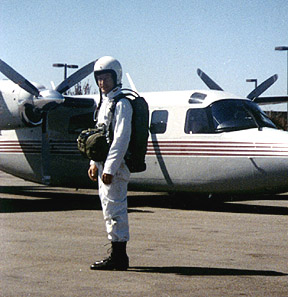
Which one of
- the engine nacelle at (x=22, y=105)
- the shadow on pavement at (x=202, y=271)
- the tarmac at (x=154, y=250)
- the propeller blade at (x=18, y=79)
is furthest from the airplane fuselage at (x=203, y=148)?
the shadow on pavement at (x=202, y=271)

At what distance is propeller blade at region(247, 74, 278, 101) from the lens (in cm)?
1900

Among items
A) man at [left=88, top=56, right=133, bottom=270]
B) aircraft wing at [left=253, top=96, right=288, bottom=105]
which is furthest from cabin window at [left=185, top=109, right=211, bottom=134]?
man at [left=88, top=56, right=133, bottom=270]

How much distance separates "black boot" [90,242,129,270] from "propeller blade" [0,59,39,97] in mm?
9241

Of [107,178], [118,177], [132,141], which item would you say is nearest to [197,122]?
[132,141]

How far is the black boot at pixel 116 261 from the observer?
742 cm

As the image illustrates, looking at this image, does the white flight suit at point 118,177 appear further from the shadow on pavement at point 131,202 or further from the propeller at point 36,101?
the propeller at point 36,101

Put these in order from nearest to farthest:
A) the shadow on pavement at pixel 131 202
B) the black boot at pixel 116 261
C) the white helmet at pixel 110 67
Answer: the black boot at pixel 116 261 → the white helmet at pixel 110 67 → the shadow on pavement at pixel 131 202

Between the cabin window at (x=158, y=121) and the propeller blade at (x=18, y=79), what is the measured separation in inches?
113

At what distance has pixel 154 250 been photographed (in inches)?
351

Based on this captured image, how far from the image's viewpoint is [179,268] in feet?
24.9

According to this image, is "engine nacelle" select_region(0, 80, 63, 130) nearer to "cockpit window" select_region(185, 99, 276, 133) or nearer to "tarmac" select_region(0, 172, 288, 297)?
"tarmac" select_region(0, 172, 288, 297)

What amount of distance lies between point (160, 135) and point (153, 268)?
301 inches

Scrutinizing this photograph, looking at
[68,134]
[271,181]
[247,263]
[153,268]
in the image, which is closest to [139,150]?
[153,268]

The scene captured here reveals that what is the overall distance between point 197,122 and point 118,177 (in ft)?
24.0
